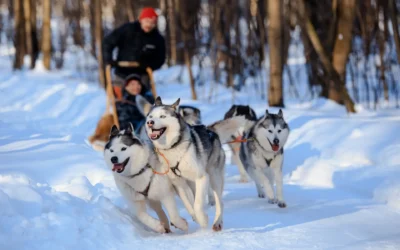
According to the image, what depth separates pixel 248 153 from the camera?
618 centimetres

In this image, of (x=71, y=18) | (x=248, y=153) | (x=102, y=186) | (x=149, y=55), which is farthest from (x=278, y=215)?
(x=71, y=18)

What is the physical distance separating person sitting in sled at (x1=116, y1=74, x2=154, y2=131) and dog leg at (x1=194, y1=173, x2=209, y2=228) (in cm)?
302

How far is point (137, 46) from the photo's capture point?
7977mm

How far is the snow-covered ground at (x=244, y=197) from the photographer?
3.89 metres

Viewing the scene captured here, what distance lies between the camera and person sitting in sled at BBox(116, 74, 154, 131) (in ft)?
24.8

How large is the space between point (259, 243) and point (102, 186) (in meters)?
1.87

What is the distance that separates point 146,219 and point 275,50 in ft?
20.8

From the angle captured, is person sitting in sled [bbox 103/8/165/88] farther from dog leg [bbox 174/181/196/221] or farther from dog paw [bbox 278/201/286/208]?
dog leg [bbox 174/181/196/221]

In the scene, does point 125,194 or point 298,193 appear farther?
point 298,193

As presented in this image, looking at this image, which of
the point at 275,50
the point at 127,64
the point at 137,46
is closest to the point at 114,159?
the point at 127,64

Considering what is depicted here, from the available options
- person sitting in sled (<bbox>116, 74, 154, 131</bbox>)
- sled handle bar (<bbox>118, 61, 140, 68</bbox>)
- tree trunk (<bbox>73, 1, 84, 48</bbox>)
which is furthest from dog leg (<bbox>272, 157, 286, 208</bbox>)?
tree trunk (<bbox>73, 1, 84, 48</bbox>)

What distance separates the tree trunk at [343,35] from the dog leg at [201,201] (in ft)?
21.6

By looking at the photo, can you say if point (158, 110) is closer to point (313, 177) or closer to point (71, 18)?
point (313, 177)

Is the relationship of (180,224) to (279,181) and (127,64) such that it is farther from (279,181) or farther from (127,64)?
(127,64)
